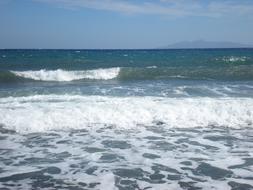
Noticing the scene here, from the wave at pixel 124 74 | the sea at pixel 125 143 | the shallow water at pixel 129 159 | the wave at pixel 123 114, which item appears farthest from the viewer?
the wave at pixel 124 74

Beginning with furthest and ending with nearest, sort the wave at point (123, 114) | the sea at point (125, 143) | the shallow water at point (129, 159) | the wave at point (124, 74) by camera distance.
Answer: the wave at point (124, 74) → the wave at point (123, 114) → the sea at point (125, 143) → the shallow water at point (129, 159)

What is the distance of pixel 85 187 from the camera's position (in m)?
5.82

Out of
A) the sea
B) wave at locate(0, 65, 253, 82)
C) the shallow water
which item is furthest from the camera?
wave at locate(0, 65, 253, 82)

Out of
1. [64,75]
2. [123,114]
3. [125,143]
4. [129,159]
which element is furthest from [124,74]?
[129,159]

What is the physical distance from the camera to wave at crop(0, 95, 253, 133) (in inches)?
400

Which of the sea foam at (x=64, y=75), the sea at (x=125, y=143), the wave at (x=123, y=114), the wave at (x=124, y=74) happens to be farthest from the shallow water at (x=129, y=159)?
the wave at (x=124, y=74)

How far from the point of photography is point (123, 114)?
11.0 m

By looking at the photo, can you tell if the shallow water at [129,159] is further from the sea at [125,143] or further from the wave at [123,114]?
the wave at [123,114]

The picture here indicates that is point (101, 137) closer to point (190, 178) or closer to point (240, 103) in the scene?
point (190, 178)

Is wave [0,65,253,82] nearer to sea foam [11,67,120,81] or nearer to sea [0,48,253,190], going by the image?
sea foam [11,67,120,81]

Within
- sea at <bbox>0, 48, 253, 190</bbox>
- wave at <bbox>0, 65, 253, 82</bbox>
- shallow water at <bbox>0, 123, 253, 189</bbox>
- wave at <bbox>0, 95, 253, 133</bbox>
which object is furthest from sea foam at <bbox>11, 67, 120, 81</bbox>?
shallow water at <bbox>0, 123, 253, 189</bbox>

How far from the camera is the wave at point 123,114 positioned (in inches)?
400

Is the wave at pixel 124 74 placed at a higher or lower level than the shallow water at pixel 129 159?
higher

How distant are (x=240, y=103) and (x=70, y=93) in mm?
7410
